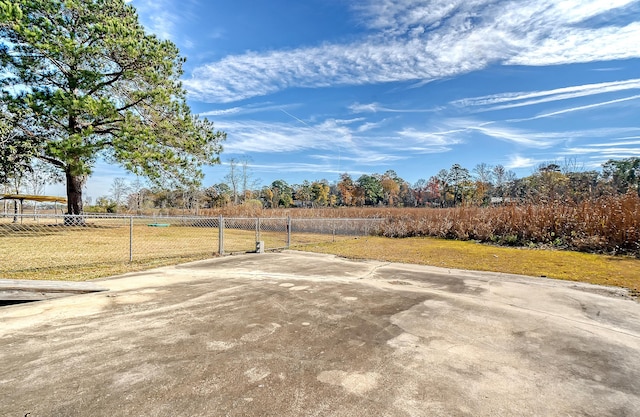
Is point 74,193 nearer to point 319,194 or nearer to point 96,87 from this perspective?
point 96,87

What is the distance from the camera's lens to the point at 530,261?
325 inches

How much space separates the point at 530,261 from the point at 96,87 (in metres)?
17.6

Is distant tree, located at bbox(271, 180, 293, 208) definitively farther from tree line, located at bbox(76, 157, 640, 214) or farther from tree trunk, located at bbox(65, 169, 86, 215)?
tree trunk, located at bbox(65, 169, 86, 215)

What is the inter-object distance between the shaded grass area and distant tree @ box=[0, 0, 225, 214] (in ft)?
34.4

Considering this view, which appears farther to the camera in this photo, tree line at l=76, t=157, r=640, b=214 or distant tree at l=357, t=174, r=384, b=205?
distant tree at l=357, t=174, r=384, b=205

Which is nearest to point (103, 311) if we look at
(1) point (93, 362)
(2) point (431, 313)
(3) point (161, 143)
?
(1) point (93, 362)

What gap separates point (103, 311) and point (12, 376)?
155cm

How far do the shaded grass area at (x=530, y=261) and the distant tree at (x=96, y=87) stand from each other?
10.5 metres

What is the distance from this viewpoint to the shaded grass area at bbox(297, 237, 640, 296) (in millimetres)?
6406

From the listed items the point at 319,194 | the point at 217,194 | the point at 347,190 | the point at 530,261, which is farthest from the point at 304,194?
the point at 530,261

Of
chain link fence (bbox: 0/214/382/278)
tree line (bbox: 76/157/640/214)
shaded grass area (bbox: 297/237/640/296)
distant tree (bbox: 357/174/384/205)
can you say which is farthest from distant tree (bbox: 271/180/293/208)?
shaded grass area (bbox: 297/237/640/296)

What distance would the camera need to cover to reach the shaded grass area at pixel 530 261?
641cm

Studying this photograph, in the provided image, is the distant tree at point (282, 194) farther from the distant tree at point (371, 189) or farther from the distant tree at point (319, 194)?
the distant tree at point (371, 189)

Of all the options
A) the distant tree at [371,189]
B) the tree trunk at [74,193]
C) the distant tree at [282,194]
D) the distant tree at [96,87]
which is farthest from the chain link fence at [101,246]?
the distant tree at [371,189]
